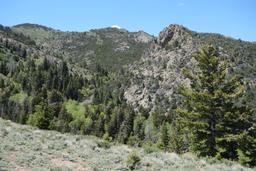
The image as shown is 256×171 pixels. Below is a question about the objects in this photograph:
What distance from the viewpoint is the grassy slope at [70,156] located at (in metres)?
17.4

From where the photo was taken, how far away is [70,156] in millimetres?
19672

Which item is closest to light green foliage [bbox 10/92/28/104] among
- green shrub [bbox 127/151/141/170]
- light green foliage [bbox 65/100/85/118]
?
light green foliage [bbox 65/100/85/118]

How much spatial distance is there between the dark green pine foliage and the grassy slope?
35.1 ft

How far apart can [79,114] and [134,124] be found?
30689 millimetres

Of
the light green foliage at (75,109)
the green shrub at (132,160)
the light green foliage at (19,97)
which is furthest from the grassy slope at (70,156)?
the light green foliage at (19,97)

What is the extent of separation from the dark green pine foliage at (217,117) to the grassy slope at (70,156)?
10.7 m

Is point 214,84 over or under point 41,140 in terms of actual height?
over

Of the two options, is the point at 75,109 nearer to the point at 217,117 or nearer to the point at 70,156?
the point at 217,117

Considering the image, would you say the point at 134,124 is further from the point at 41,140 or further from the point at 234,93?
the point at 41,140

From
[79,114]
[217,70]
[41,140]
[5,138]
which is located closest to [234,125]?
[217,70]

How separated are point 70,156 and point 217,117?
18355 millimetres

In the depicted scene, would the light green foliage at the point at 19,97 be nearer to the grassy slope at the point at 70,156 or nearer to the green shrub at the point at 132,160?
the grassy slope at the point at 70,156

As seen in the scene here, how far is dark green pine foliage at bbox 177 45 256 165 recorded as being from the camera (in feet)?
110

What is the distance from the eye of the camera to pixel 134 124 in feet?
539
